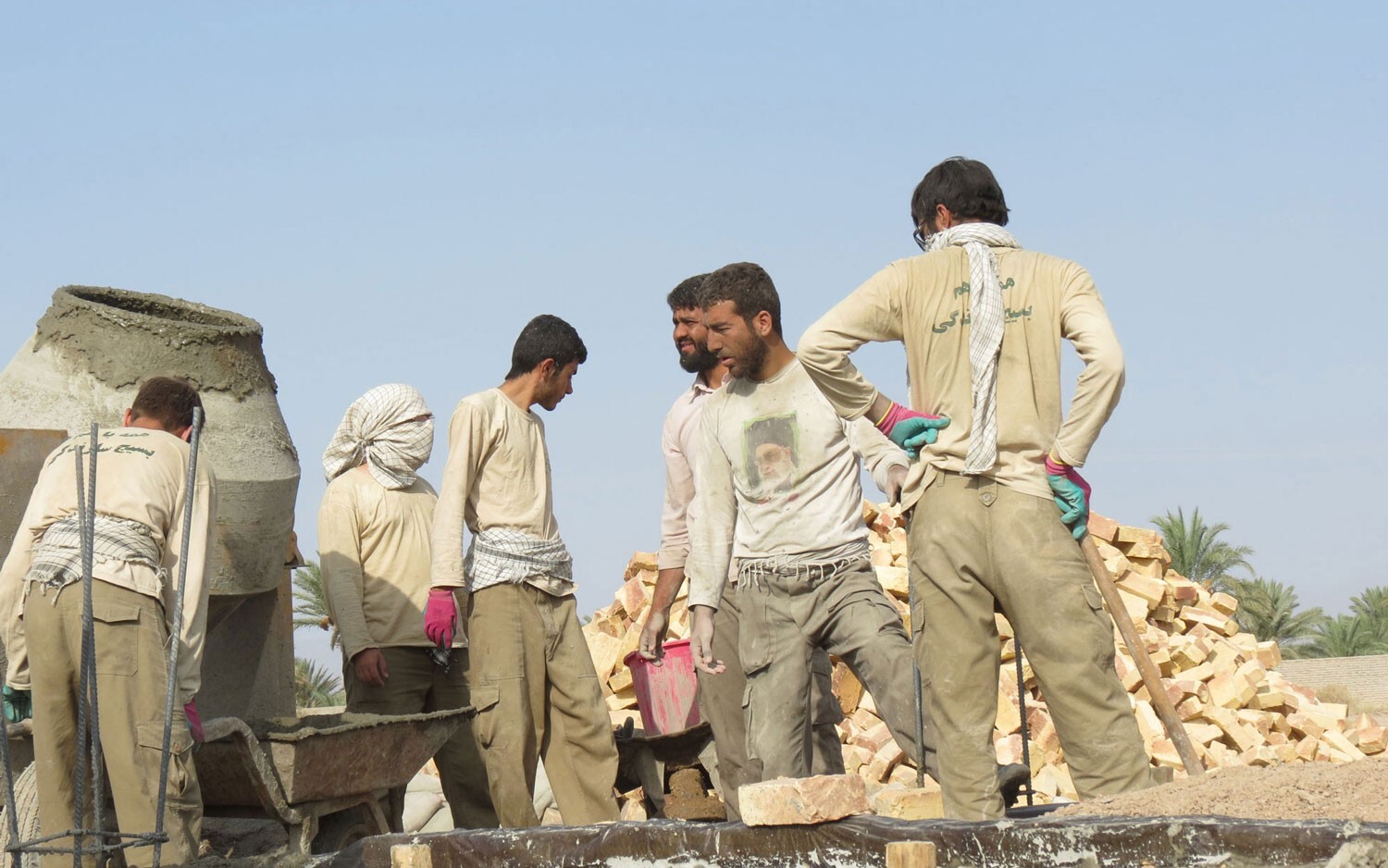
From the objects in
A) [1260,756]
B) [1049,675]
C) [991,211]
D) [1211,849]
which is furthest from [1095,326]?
[1260,756]

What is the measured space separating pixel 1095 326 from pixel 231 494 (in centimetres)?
376

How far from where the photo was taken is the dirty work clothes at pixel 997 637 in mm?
3934

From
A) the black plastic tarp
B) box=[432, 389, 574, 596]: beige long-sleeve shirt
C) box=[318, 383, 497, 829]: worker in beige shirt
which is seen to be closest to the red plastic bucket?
box=[432, 389, 574, 596]: beige long-sleeve shirt

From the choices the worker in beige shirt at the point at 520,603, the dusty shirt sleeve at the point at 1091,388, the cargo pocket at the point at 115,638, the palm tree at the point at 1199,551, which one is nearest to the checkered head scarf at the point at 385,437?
the worker in beige shirt at the point at 520,603

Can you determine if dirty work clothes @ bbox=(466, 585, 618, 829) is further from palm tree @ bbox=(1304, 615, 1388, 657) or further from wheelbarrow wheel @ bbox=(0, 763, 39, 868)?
palm tree @ bbox=(1304, 615, 1388, 657)

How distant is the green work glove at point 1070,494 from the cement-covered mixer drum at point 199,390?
3.51 m

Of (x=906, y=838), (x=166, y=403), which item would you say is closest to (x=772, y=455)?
(x=906, y=838)

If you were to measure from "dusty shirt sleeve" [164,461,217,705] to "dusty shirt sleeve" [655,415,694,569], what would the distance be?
1771 mm

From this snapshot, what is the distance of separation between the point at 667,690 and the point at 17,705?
8.24 ft

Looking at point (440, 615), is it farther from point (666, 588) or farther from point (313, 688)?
point (313, 688)

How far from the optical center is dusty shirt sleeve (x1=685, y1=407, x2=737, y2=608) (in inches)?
198

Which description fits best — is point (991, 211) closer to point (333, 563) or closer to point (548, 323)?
point (548, 323)

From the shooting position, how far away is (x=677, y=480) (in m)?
5.94

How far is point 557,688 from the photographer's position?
18.9ft
